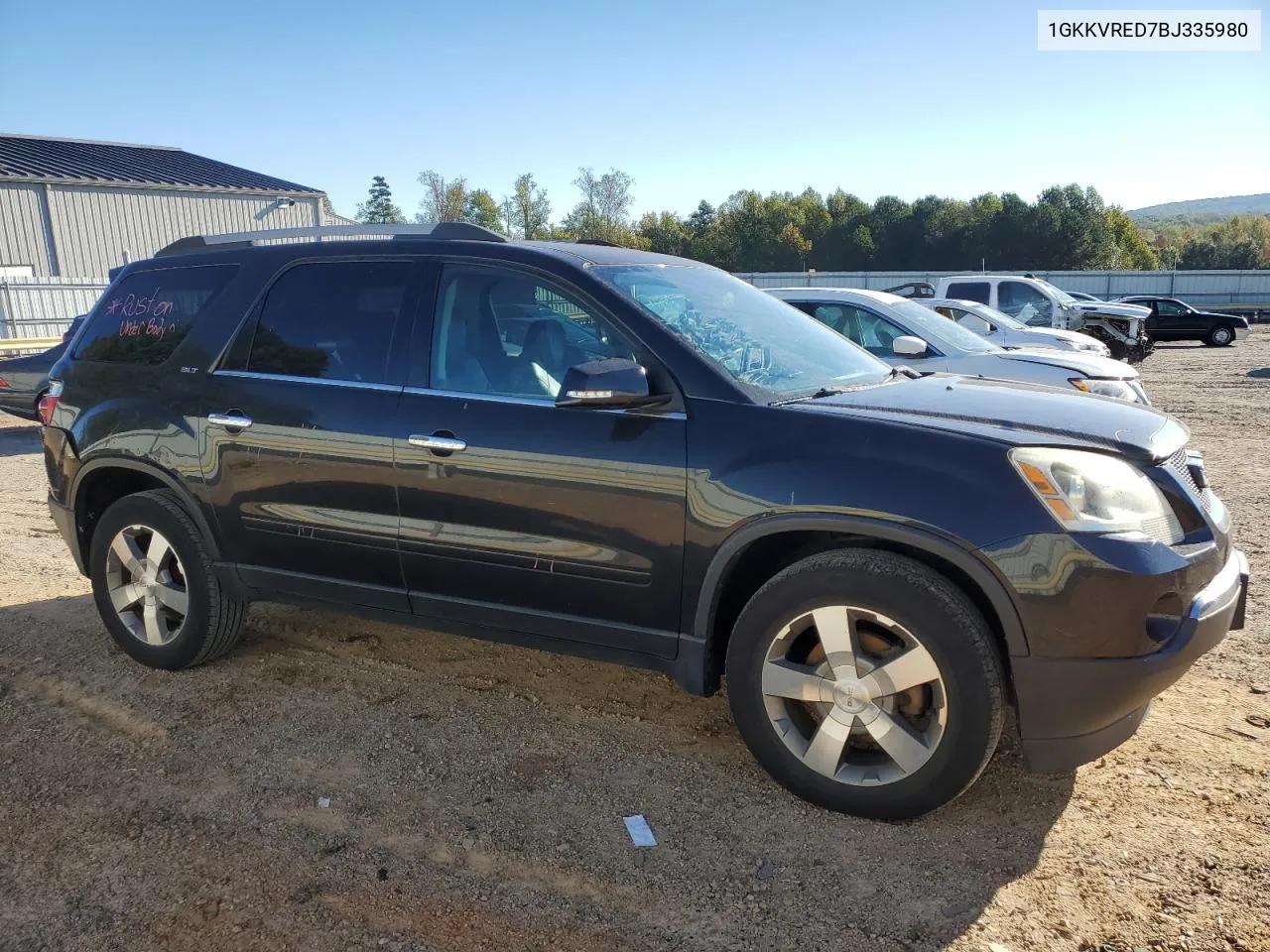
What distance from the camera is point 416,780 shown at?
3381mm

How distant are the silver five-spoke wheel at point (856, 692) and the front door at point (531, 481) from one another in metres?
0.43

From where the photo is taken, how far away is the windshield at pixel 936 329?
8.91m

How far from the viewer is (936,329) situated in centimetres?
922

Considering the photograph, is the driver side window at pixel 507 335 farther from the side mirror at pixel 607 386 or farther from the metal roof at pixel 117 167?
the metal roof at pixel 117 167

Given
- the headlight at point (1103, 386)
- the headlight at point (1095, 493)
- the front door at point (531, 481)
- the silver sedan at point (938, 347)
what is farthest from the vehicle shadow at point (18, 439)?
the headlight at point (1095, 493)

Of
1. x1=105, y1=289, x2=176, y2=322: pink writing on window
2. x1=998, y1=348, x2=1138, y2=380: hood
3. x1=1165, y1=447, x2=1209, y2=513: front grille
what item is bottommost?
x1=998, y1=348, x2=1138, y2=380: hood

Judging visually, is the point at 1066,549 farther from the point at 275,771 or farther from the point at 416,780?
the point at 275,771

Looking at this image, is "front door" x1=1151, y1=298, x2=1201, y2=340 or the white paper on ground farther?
"front door" x1=1151, y1=298, x2=1201, y2=340

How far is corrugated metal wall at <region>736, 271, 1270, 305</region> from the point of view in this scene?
37094mm

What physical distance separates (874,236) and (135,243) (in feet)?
173

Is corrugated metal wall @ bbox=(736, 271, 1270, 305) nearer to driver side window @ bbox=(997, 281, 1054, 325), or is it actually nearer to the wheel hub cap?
driver side window @ bbox=(997, 281, 1054, 325)

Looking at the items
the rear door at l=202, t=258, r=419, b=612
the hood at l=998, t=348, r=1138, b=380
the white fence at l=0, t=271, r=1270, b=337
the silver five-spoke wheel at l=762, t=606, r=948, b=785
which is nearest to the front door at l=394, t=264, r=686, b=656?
the rear door at l=202, t=258, r=419, b=612

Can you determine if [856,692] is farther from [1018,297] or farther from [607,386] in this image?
[1018,297]

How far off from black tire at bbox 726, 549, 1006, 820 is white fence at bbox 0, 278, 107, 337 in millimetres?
21345
